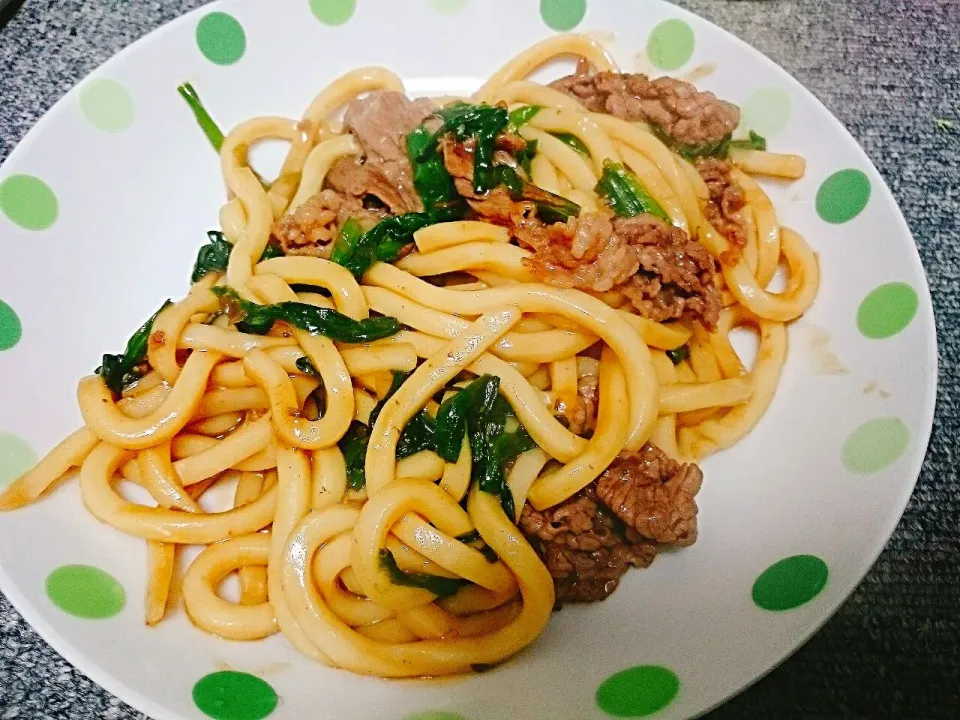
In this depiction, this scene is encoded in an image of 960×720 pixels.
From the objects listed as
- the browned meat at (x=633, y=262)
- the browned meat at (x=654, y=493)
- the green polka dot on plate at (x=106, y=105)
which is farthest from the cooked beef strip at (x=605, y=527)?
the green polka dot on plate at (x=106, y=105)

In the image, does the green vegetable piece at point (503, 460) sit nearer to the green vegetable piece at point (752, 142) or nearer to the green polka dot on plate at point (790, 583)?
the green polka dot on plate at point (790, 583)

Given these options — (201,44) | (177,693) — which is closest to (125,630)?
(177,693)

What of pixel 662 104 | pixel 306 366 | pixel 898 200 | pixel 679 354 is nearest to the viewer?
pixel 306 366

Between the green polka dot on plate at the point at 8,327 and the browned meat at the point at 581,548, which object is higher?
the green polka dot on plate at the point at 8,327

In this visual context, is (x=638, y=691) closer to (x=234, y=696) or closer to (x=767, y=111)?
(x=234, y=696)

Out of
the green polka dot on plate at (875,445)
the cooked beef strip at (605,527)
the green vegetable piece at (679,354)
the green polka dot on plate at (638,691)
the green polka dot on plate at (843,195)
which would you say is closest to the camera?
the green polka dot on plate at (638,691)

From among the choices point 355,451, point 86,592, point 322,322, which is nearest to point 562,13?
point 322,322

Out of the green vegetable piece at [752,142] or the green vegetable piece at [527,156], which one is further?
the green vegetable piece at [752,142]
